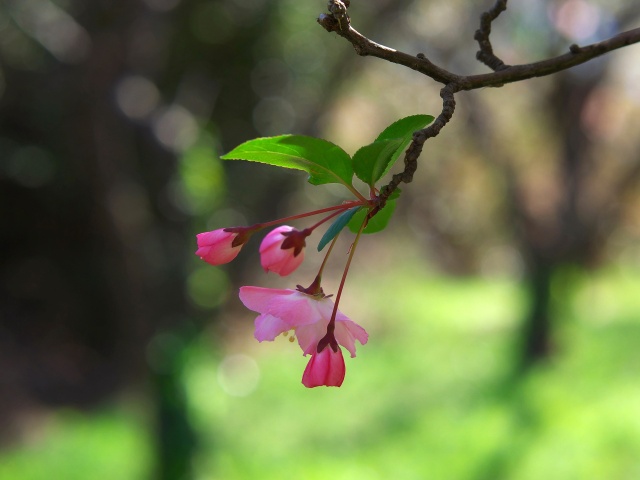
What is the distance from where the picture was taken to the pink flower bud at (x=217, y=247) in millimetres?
491

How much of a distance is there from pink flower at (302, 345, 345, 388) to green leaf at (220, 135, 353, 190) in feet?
0.35

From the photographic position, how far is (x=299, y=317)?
0.50 metres

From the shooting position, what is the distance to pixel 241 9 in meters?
4.54

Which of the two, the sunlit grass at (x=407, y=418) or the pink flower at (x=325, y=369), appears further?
the sunlit grass at (x=407, y=418)

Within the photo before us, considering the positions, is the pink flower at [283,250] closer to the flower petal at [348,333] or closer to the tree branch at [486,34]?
the flower petal at [348,333]

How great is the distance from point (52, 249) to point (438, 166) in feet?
14.6

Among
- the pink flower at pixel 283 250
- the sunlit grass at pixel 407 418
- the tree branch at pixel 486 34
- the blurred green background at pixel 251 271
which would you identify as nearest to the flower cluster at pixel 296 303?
the pink flower at pixel 283 250

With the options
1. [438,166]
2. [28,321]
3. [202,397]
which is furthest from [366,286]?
[202,397]

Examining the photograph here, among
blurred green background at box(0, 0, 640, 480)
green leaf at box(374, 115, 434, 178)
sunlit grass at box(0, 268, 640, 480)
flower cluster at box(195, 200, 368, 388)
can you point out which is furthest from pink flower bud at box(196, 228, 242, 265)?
sunlit grass at box(0, 268, 640, 480)

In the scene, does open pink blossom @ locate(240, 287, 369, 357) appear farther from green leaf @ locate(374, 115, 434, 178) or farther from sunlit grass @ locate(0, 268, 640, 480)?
sunlit grass @ locate(0, 268, 640, 480)

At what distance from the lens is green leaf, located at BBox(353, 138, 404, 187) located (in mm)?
463

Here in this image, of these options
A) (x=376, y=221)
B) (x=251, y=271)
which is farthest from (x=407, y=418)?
(x=376, y=221)

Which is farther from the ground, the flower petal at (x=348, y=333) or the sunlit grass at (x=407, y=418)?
Result: the sunlit grass at (x=407, y=418)

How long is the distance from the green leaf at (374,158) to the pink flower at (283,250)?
0.17 feet
